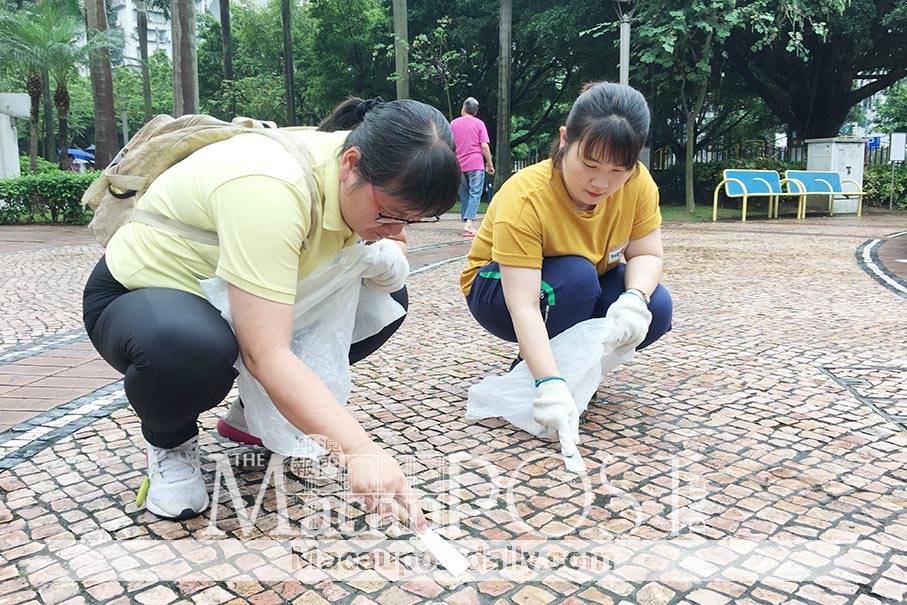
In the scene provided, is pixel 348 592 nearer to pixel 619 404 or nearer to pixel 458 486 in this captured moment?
pixel 458 486

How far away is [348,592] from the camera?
4.90 feet

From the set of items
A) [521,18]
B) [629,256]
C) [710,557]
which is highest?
[521,18]

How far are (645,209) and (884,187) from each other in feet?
46.7

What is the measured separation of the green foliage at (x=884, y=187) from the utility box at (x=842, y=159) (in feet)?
3.48

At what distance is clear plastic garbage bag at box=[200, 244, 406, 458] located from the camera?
6.01ft

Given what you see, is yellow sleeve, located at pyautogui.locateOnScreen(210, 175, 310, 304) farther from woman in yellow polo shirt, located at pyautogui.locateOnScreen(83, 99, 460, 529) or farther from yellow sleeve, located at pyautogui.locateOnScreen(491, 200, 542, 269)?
yellow sleeve, located at pyautogui.locateOnScreen(491, 200, 542, 269)

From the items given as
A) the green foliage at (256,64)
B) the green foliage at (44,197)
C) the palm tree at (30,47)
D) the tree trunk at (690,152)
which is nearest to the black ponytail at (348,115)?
the green foliage at (44,197)

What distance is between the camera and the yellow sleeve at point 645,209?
8.02ft

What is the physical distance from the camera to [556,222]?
90.6 inches

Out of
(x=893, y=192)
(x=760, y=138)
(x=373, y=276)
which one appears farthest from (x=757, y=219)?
(x=760, y=138)

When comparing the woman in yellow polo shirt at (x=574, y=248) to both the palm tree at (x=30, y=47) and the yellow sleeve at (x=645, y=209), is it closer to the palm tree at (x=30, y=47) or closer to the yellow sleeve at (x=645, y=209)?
the yellow sleeve at (x=645, y=209)

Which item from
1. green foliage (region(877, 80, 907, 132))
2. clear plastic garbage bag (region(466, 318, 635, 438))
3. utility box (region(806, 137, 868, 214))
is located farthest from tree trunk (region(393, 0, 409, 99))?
green foliage (region(877, 80, 907, 132))

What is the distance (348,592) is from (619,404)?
139 cm

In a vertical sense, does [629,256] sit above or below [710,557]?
above
